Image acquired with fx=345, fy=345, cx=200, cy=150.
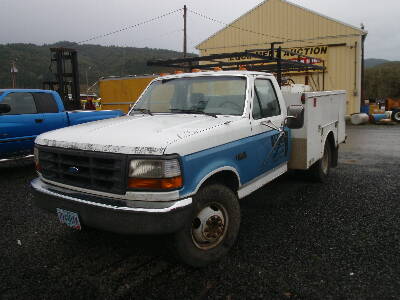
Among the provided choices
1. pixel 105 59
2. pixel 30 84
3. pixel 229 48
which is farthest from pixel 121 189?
pixel 105 59

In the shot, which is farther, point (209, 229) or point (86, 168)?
point (209, 229)

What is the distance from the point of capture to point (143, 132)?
3.06 m

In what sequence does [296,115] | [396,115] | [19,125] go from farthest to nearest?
[396,115], [19,125], [296,115]

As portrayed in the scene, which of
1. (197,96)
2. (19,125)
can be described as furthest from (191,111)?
(19,125)

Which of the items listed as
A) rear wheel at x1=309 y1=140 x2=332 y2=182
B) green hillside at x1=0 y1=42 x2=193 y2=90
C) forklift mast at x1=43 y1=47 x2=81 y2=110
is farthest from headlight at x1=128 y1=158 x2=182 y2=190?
green hillside at x1=0 y1=42 x2=193 y2=90

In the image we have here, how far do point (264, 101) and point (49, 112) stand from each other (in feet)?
17.4

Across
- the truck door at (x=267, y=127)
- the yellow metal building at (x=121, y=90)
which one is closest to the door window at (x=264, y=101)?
the truck door at (x=267, y=127)

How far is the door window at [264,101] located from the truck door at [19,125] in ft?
16.8

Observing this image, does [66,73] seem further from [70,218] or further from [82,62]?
[82,62]

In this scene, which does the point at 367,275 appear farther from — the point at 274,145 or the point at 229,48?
the point at 229,48

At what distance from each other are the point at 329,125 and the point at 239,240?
10.0 feet

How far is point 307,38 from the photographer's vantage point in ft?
66.4

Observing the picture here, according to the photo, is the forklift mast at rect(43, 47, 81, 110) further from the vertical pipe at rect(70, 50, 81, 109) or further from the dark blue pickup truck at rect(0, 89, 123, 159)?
the dark blue pickup truck at rect(0, 89, 123, 159)

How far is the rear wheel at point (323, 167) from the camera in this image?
19.2ft
